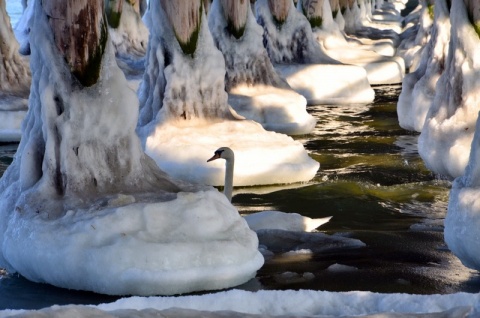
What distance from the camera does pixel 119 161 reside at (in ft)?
22.3

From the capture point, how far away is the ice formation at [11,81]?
1343 centimetres

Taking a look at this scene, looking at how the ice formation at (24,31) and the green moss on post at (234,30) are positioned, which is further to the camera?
the ice formation at (24,31)

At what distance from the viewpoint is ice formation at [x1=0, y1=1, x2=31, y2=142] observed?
13.4m

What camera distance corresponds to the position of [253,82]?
13.6 m

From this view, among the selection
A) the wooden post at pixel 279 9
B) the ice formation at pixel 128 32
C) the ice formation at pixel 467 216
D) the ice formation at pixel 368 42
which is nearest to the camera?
the ice formation at pixel 467 216

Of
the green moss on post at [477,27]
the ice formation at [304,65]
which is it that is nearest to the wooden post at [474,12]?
the green moss on post at [477,27]

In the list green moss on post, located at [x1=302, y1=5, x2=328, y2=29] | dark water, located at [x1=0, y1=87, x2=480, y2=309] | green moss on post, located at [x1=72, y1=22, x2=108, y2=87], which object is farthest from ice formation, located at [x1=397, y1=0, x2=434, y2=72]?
green moss on post, located at [x1=72, y1=22, x2=108, y2=87]

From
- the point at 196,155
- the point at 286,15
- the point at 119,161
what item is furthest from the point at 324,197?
the point at 286,15

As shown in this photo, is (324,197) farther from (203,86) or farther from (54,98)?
(54,98)

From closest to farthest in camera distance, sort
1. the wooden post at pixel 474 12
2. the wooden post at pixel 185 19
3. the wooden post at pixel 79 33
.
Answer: the wooden post at pixel 79 33 < the wooden post at pixel 474 12 < the wooden post at pixel 185 19

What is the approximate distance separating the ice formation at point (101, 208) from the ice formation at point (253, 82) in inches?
245

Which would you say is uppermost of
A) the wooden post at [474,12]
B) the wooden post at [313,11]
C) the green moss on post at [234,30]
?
the wooden post at [474,12]

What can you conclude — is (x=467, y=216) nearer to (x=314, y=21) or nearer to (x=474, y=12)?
(x=474, y=12)

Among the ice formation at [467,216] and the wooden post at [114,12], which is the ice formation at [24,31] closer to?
the wooden post at [114,12]
